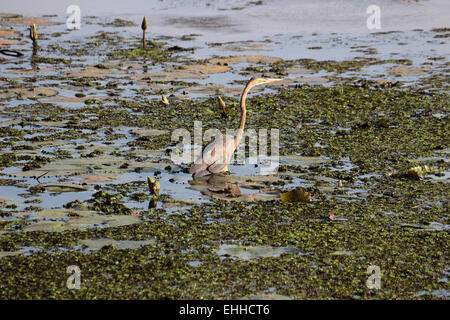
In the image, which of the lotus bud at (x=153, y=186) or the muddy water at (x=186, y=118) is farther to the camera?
the lotus bud at (x=153, y=186)

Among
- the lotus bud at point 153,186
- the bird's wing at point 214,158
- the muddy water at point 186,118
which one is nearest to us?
the muddy water at point 186,118

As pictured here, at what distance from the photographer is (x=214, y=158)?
7.27 meters

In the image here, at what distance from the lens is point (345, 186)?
691 cm

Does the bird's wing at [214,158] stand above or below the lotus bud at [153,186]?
above

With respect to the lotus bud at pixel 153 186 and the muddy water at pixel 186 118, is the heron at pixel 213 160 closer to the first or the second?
the muddy water at pixel 186 118

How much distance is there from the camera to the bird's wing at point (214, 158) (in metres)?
7.27

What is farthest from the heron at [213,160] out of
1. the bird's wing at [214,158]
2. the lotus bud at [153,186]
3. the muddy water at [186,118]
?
the lotus bud at [153,186]

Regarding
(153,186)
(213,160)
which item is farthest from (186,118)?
(153,186)

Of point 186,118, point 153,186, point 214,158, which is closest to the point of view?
point 153,186

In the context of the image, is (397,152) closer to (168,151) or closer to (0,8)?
(168,151)

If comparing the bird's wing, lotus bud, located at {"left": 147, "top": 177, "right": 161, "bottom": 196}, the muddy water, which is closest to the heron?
the bird's wing

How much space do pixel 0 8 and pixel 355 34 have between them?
12.9m

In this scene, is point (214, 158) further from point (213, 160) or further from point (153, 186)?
point (153, 186)
